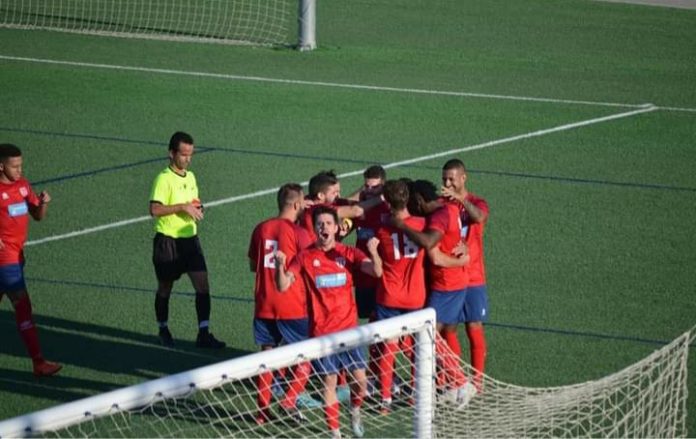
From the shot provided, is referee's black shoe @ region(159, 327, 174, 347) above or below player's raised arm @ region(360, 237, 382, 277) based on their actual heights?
below

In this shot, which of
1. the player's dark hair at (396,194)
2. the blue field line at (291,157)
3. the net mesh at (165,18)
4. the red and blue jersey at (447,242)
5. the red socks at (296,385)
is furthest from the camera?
the net mesh at (165,18)

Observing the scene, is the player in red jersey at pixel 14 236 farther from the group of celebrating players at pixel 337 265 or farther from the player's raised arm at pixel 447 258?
the player's raised arm at pixel 447 258

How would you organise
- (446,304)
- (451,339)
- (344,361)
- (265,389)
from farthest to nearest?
(451,339) → (446,304) → (344,361) → (265,389)

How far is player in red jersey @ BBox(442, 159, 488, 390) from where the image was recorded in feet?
36.3

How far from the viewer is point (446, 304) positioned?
1097 centimetres

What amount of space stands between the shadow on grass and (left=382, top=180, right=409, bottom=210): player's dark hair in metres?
2.46

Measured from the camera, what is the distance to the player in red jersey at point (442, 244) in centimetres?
1060

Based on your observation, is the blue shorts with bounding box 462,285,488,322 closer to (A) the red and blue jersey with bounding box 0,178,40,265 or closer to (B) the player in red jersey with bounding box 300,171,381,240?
(B) the player in red jersey with bounding box 300,171,381,240

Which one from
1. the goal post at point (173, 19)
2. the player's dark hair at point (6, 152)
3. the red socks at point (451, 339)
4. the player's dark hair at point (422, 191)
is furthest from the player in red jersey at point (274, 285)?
the goal post at point (173, 19)

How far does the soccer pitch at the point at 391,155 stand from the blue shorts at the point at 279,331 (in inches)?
46.9

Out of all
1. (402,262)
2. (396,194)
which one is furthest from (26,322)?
(396,194)

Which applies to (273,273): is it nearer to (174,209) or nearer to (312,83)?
(174,209)

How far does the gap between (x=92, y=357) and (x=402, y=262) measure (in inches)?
127

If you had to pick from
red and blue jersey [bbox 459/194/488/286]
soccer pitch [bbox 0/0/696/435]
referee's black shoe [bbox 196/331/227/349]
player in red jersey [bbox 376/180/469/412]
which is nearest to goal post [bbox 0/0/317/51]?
soccer pitch [bbox 0/0/696/435]
